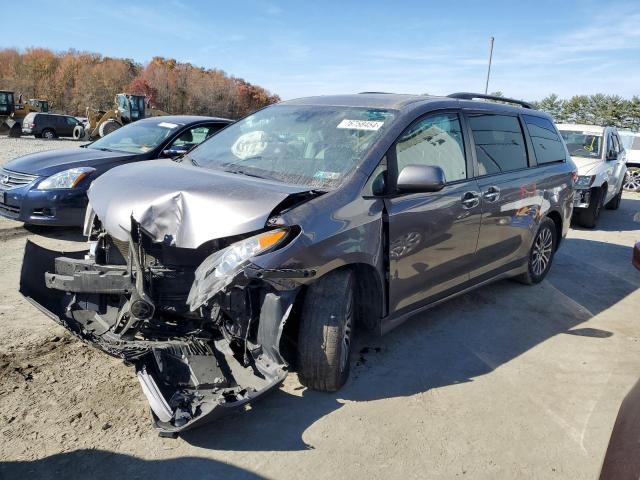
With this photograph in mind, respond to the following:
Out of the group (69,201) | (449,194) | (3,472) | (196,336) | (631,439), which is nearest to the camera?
(631,439)

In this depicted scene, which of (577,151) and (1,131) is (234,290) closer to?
(577,151)

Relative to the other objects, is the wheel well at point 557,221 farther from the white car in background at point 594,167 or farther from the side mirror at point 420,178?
the white car in background at point 594,167

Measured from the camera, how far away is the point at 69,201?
603 centimetres

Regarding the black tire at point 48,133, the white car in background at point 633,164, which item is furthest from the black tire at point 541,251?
the black tire at point 48,133

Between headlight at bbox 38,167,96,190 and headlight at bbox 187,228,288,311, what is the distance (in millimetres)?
3987

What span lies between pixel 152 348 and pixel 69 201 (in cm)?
387

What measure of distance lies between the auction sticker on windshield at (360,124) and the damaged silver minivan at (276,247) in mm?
16

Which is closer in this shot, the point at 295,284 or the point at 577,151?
the point at 295,284

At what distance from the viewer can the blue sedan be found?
19.7 ft

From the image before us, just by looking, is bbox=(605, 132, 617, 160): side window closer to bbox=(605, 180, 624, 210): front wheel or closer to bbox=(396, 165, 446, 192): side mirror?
bbox=(605, 180, 624, 210): front wheel

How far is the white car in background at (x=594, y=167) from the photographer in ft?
30.5

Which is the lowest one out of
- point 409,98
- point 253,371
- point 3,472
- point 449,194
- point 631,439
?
point 3,472

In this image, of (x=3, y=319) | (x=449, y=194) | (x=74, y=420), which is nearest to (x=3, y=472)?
(x=74, y=420)

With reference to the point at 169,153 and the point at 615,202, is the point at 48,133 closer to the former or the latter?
the point at 169,153
